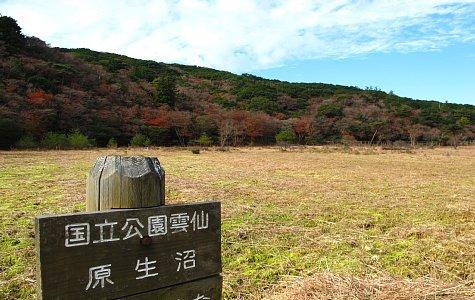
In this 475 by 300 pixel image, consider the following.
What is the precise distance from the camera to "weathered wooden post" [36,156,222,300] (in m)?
1.28

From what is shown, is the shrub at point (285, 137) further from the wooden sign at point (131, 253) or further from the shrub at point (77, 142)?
the wooden sign at point (131, 253)

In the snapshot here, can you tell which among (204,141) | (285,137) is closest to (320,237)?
(204,141)

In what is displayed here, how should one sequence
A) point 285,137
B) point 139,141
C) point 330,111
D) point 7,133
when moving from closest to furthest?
point 7,133
point 139,141
point 285,137
point 330,111

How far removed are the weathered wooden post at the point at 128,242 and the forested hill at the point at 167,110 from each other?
25238 millimetres

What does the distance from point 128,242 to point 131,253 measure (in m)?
0.04

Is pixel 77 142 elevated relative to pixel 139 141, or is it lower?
lower

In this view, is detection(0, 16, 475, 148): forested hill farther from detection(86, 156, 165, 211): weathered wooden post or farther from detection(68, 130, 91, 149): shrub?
detection(86, 156, 165, 211): weathered wooden post

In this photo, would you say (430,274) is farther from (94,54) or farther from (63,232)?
(94,54)

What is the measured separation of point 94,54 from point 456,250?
64027mm

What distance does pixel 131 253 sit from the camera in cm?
142

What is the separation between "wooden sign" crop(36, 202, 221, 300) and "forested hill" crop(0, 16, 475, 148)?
25241mm

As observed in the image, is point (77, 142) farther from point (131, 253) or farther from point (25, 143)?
point (131, 253)

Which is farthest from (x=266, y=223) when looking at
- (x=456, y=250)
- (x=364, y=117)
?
(x=364, y=117)

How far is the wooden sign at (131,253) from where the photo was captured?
4.18 ft
